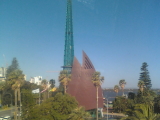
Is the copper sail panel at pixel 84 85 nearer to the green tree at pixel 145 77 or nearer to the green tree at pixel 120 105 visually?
the green tree at pixel 120 105

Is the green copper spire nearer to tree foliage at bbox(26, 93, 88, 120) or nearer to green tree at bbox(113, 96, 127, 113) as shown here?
green tree at bbox(113, 96, 127, 113)

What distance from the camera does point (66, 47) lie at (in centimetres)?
5678

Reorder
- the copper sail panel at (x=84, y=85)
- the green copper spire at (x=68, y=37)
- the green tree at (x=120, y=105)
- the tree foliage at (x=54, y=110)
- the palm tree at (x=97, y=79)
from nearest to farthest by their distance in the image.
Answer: the tree foliage at (x=54, y=110), the palm tree at (x=97, y=79), the copper sail panel at (x=84, y=85), the green tree at (x=120, y=105), the green copper spire at (x=68, y=37)

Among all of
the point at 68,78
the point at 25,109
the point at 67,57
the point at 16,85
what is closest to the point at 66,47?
the point at 67,57

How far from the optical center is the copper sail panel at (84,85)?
33781mm

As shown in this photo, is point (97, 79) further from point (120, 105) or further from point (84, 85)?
point (120, 105)

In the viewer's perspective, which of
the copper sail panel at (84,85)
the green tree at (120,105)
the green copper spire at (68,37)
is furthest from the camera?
the green copper spire at (68,37)

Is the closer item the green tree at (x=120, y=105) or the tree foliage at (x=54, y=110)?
the tree foliage at (x=54, y=110)

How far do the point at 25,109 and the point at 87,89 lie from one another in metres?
13.8

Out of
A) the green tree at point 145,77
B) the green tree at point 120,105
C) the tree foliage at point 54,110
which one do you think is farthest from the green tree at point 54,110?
the green tree at point 145,77

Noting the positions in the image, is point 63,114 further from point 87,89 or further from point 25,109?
point 87,89

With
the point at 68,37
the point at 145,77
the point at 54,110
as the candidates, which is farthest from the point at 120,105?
the point at 68,37

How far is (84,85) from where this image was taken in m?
34.4

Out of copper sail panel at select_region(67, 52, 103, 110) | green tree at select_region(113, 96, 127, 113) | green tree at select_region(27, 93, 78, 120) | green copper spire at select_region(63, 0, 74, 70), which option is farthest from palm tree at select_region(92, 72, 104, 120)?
green copper spire at select_region(63, 0, 74, 70)
